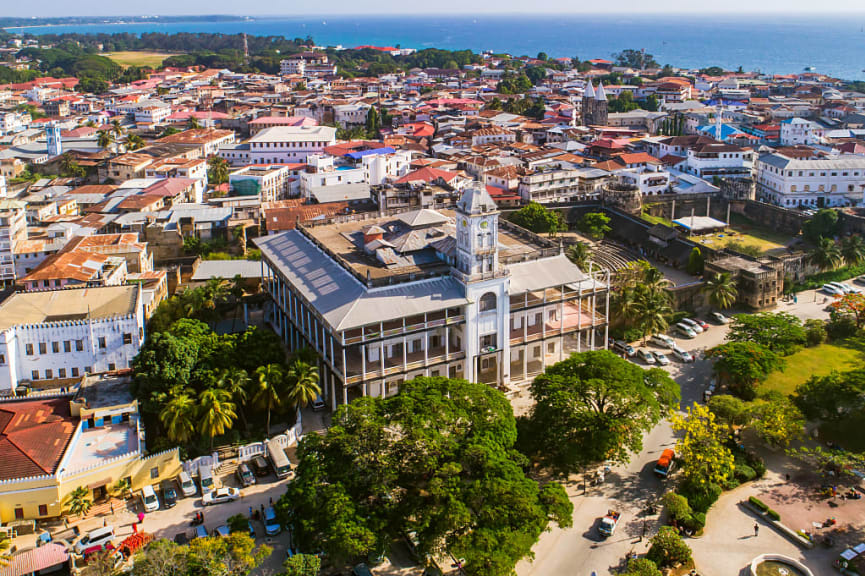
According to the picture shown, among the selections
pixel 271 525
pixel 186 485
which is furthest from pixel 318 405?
pixel 271 525

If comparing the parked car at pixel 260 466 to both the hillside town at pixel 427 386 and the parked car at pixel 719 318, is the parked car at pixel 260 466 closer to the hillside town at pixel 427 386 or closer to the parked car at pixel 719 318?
the hillside town at pixel 427 386

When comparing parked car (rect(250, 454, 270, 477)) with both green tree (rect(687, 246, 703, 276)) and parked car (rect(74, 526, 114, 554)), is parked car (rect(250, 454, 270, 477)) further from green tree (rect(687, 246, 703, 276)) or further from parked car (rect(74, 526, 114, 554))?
green tree (rect(687, 246, 703, 276))

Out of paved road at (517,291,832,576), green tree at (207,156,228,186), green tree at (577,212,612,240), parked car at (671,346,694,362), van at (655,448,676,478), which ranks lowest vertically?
paved road at (517,291,832,576)

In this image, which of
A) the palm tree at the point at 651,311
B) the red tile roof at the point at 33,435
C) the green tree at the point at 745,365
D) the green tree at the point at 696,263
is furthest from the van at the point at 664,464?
the green tree at the point at 696,263

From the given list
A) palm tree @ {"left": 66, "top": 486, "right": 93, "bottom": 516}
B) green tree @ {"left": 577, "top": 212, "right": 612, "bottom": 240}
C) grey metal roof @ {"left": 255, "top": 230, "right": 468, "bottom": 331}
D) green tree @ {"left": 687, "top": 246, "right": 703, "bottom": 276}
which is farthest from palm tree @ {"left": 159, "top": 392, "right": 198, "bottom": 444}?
green tree @ {"left": 577, "top": 212, "right": 612, "bottom": 240}

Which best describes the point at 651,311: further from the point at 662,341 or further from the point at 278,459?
the point at 278,459
